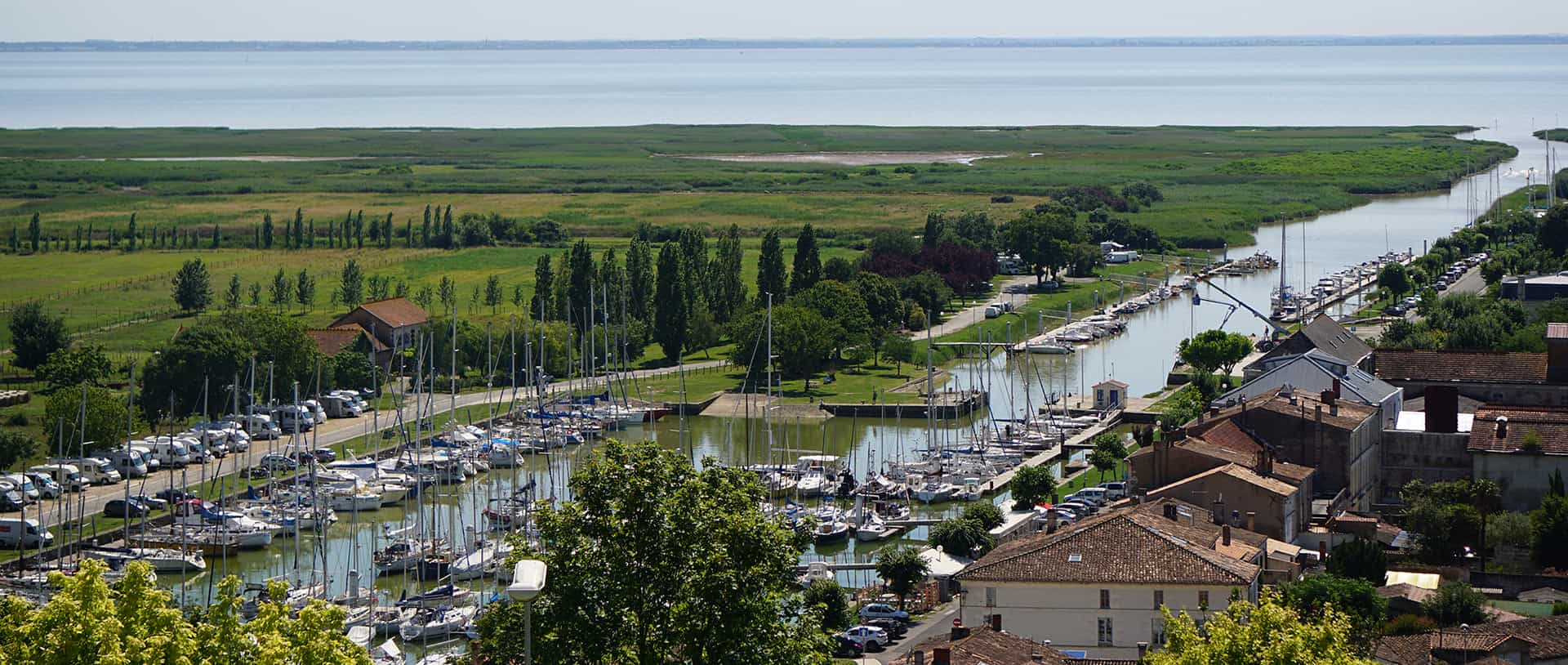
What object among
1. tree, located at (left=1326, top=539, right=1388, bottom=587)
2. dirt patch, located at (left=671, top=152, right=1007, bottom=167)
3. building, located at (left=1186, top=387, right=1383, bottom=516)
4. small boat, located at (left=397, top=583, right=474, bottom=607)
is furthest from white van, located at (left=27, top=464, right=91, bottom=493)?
dirt patch, located at (left=671, top=152, right=1007, bottom=167)

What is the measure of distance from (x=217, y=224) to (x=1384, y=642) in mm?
86256

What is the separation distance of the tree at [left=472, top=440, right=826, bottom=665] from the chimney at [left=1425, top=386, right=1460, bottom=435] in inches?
1069

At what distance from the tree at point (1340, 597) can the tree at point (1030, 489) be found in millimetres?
12785

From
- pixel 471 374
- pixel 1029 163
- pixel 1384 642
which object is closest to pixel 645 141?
pixel 1029 163

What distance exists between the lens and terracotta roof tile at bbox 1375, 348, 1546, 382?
163 feet

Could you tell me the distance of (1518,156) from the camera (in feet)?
497

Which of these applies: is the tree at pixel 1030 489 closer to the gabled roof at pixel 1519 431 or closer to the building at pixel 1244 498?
the building at pixel 1244 498

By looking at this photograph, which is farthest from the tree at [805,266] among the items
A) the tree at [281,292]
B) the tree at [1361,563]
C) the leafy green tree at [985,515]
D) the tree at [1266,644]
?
the tree at [1266,644]

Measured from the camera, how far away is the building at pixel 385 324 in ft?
211

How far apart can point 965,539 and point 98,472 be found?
20949 mm

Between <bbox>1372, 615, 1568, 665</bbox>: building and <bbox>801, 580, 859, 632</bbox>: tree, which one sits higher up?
<bbox>1372, 615, 1568, 665</bbox>: building

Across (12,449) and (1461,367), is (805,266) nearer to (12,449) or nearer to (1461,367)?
(1461,367)

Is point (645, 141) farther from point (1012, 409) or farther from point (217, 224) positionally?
point (1012, 409)

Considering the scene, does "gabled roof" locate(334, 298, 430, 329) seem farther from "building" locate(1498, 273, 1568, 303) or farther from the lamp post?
the lamp post
